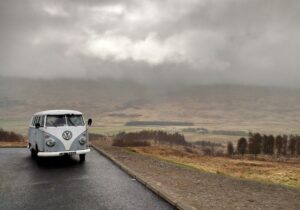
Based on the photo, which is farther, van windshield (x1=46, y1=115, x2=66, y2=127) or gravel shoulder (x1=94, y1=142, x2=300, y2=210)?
Answer: van windshield (x1=46, y1=115, x2=66, y2=127)

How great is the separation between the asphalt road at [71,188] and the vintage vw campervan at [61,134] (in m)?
0.93

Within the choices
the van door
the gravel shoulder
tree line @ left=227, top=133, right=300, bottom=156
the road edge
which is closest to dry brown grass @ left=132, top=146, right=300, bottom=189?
the gravel shoulder

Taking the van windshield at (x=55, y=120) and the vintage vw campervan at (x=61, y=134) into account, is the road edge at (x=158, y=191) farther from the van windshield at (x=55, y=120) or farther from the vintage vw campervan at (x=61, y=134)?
the van windshield at (x=55, y=120)

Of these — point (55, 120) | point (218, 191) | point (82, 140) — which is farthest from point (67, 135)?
point (218, 191)

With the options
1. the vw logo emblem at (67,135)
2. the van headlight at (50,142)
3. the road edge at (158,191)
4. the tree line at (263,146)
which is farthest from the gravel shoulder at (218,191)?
the tree line at (263,146)

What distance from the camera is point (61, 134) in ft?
78.8

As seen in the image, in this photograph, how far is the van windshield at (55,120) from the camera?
24.5 metres

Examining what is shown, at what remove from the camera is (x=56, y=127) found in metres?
24.2

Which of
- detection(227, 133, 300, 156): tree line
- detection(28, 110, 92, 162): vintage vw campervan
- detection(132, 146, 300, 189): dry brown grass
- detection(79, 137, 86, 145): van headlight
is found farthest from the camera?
detection(227, 133, 300, 156): tree line

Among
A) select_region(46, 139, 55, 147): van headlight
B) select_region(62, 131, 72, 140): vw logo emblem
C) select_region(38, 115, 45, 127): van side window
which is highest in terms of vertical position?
select_region(38, 115, 45, 127): van side window

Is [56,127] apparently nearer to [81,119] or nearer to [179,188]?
[81,119]

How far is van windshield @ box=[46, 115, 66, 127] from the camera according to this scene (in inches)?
963

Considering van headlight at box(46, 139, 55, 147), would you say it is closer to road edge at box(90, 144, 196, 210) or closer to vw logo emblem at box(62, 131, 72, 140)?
vw logo emblem at box(62, 131, 72, 140)

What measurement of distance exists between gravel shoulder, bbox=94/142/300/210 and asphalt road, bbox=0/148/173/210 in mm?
1034
